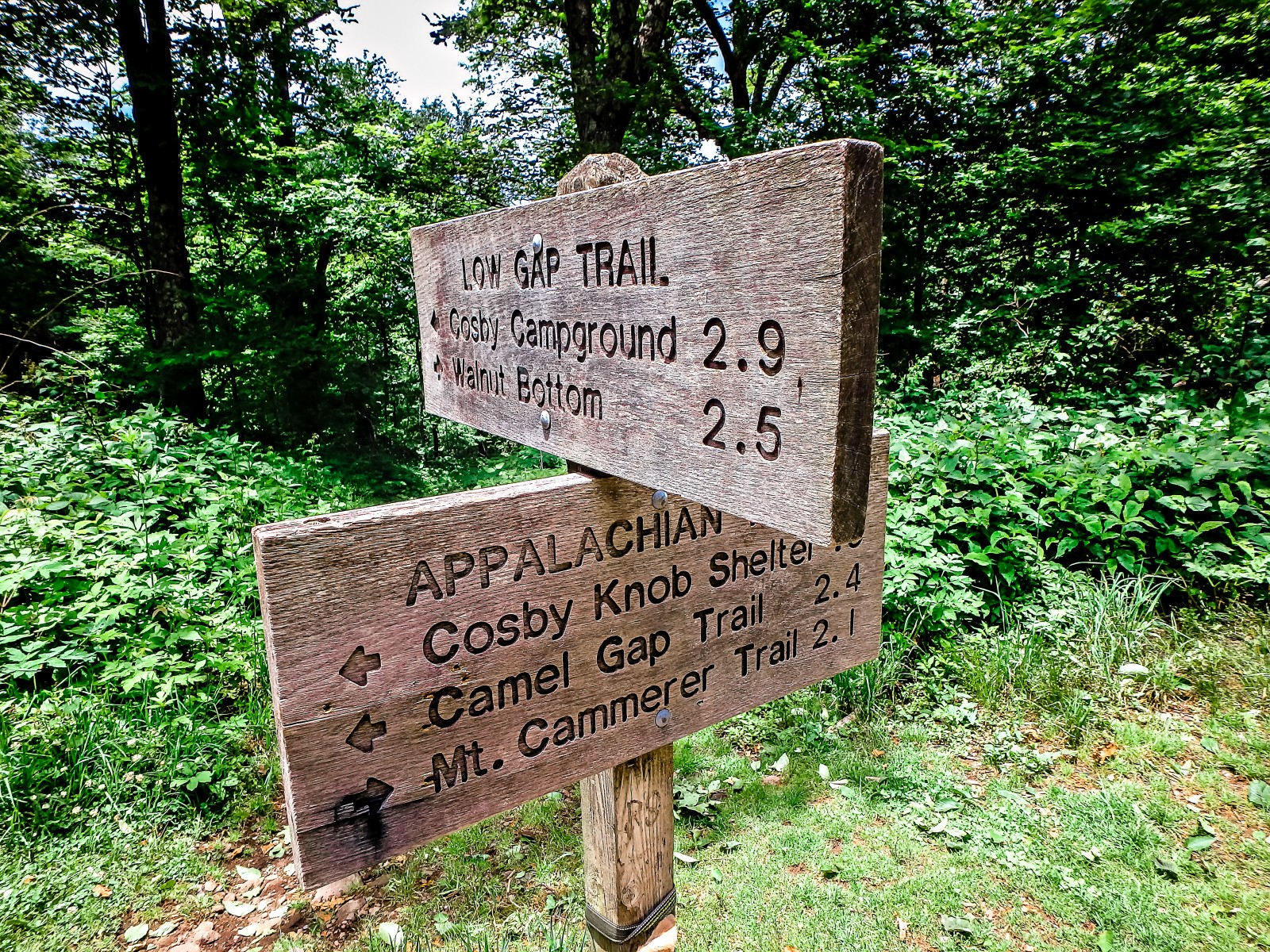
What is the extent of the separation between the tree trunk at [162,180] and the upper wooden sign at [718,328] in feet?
24.8

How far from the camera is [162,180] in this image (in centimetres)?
747

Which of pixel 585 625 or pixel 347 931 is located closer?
pixel 585 625

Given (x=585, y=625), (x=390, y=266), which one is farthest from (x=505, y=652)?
(x=390, y=266)

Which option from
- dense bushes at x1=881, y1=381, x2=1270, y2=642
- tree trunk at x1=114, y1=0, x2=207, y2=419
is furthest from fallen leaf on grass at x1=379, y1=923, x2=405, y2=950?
tree trunk at x1=114, y1=0, x2=207, y2=419

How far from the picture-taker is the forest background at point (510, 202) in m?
3.74

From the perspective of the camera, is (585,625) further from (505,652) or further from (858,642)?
(858,642)

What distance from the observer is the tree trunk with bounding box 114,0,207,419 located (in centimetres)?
716

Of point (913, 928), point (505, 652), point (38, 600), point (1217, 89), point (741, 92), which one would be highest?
point (741, 92)

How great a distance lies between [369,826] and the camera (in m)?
0.90

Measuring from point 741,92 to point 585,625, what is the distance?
482 inches

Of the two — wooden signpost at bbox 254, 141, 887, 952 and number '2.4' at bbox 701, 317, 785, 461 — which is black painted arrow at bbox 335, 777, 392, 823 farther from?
number '2.4' at bbox 701, 317, 785, 461

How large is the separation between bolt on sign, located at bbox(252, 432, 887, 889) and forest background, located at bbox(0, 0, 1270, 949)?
2.82 m

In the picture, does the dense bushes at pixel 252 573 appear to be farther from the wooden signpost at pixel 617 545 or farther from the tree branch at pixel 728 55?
the tree branch at pixel 728 55

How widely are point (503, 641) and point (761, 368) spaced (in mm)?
556
